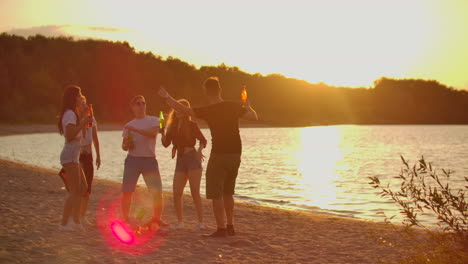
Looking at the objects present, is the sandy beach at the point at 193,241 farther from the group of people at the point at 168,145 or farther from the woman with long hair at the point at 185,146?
the woman with long hair at the point at 185,146

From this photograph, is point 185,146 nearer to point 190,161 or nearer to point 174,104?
point 190,161

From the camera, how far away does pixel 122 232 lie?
299 inches

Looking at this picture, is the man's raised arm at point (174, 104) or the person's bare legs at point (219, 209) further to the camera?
the person's bare legs at point (219, 209)

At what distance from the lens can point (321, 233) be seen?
884 cm

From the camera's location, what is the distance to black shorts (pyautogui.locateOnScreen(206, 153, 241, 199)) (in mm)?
Answer: 6961

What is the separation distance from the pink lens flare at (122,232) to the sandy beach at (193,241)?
0.33 ft

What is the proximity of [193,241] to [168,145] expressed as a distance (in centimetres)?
133

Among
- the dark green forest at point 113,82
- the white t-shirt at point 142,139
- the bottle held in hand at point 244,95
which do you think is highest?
the dark green forest at point 113,82

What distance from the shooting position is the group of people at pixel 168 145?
22.7 feet

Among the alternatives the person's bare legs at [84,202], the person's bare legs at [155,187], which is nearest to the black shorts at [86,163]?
the person's bare legs at [84,202]

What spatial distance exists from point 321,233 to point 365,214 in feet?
15.3

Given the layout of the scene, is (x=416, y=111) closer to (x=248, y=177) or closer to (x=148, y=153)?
(x=248, y=177)

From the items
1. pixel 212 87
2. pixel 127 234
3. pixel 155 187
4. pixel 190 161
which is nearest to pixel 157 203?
pixel 155 187

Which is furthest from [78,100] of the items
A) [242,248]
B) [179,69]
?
[179,69]
